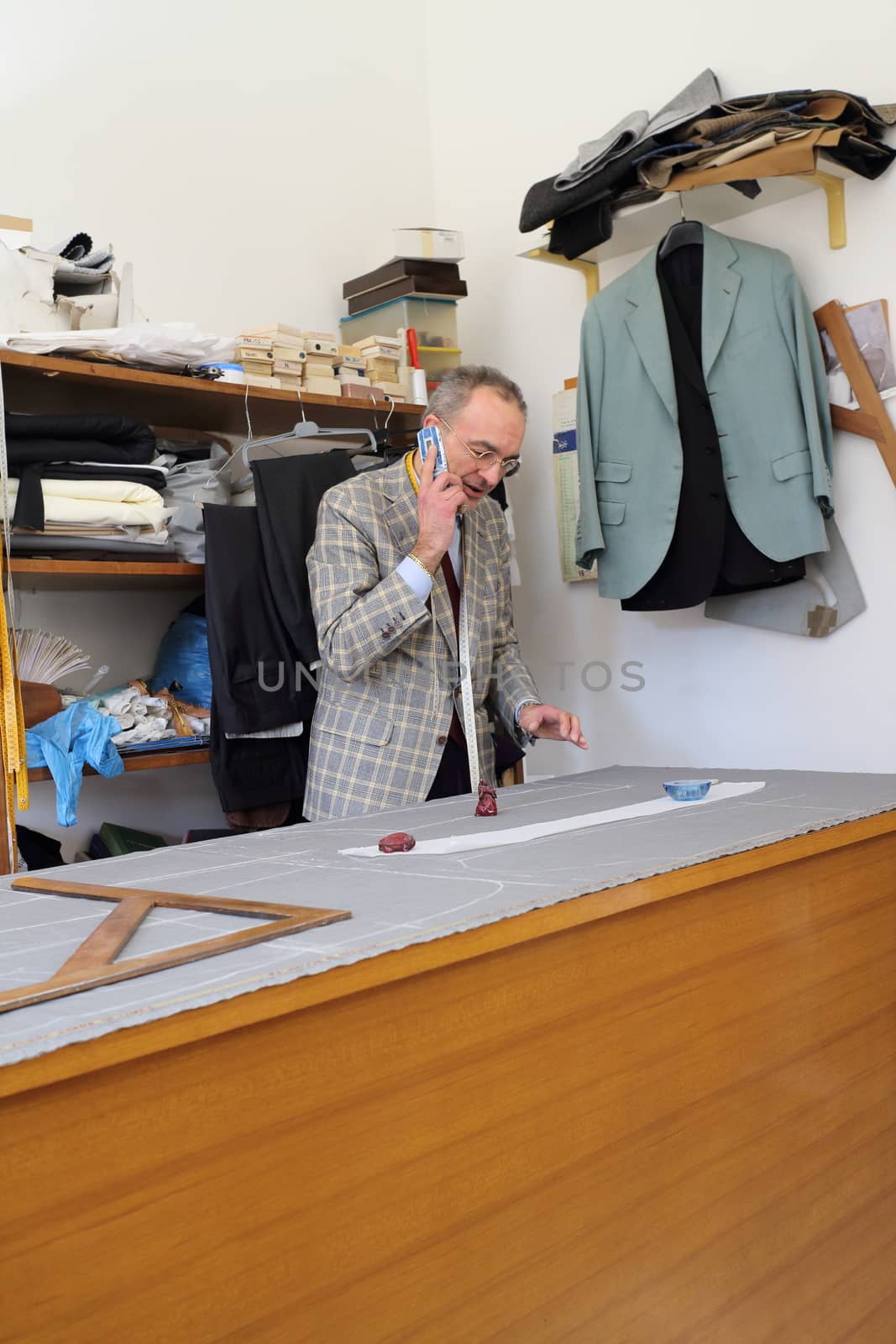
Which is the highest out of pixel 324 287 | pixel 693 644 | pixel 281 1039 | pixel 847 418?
pixel 324 287

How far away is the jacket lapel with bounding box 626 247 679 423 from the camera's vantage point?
2.84m

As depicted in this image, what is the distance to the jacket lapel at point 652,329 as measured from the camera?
112 inches

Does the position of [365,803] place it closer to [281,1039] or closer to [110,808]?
[110,808]

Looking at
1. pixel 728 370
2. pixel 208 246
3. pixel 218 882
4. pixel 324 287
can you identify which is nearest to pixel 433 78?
pixel 324 287

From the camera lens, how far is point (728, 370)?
9.19 feet

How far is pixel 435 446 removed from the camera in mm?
2346

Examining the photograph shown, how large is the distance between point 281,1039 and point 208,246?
2.88 metres

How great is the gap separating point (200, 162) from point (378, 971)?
9.80 ft

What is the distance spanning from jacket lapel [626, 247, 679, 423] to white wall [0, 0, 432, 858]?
108 centimetres

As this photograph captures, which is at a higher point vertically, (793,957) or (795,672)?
(795,672)

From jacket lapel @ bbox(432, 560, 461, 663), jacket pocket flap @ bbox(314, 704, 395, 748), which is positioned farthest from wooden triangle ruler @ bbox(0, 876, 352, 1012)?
jacket lapel @ bbox(432, 560, 461, 663)

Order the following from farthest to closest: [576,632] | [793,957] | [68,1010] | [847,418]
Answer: [576,632] → [847,418] → [793,957] → [68,1010]

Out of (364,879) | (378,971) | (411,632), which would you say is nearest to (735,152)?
(411,632)

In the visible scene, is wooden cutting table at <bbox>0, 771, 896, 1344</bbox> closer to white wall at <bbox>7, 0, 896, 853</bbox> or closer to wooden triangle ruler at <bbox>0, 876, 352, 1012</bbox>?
wooden triangle ruler at <bbox>0, 876, 352, 1012</bbox>
